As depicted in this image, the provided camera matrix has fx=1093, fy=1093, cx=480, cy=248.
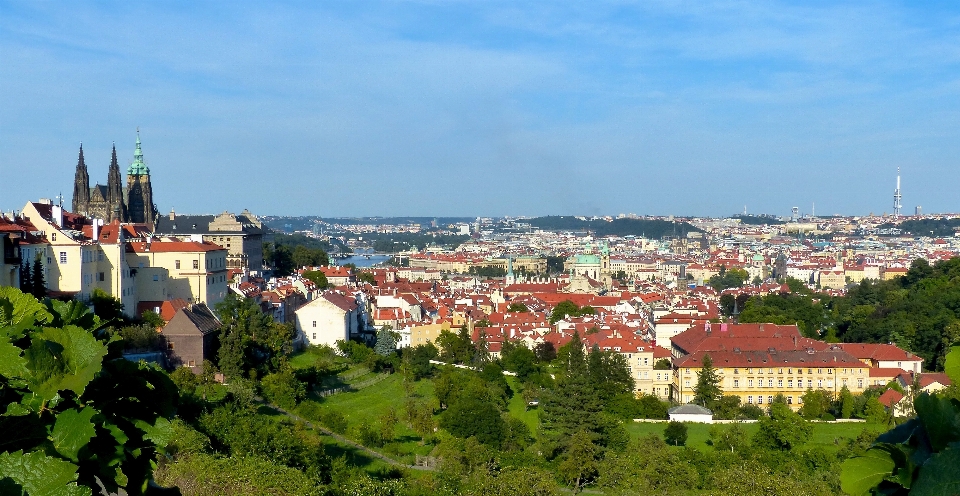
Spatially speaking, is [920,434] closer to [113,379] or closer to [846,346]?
[113,379]

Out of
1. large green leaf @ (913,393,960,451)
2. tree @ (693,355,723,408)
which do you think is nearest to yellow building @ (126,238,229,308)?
tree @ (693,355,723,408)

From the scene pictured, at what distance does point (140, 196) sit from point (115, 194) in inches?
139

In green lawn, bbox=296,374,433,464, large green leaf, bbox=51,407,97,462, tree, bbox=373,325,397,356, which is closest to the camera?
large green leaf, bbox=51,407,97,462

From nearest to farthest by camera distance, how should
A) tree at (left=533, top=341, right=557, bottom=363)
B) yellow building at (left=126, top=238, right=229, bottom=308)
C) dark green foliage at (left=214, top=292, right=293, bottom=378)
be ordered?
dark green foliage at (left=214, top=292, right=293, bottom=378) → yellow building at (left=126, top=238, right=229, bottom=308) → tree at (left=533, top=341, right=557, bottom=363)

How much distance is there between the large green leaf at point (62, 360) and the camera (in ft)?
11.1

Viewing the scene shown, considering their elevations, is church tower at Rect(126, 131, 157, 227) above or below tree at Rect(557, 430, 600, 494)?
above

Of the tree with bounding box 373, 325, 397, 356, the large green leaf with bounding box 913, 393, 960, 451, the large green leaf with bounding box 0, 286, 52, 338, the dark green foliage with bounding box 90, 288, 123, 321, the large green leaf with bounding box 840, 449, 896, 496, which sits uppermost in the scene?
the large green leaf with bounding box 0, 286, 52, 338

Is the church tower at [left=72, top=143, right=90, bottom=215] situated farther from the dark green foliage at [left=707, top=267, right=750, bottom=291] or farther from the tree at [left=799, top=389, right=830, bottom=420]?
the dark green foliage at [left=707, top=267, right=750, bottom=291]

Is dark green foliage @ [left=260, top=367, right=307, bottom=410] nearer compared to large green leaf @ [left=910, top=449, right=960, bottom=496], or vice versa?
large green leaf @ [left=910, top=449, right=960, bottom=496]

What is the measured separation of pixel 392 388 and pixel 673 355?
484 inches

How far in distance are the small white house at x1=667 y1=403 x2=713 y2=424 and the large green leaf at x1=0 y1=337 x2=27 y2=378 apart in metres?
28.3

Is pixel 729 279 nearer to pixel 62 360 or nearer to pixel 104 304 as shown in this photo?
pixel 104 304

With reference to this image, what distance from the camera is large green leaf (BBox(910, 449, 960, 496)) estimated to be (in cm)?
265

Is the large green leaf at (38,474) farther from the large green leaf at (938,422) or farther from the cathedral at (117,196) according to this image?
the cathedral at (117,196)
